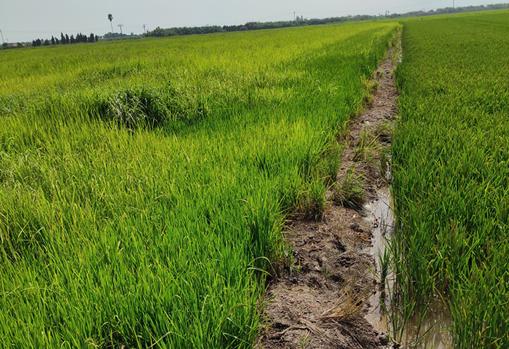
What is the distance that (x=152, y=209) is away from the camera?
2.13 metres

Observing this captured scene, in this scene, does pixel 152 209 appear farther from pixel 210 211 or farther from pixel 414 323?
pixel 414 323

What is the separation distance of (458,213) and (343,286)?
33.5 inches

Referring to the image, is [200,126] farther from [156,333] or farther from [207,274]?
[156,333]

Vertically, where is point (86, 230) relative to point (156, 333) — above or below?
above

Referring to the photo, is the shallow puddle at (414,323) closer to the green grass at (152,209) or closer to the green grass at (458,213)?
the green grass at (458,213)

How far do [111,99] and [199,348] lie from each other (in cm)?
406

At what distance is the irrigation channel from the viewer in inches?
62.9

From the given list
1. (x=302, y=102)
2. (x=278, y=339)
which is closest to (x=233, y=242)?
(x=278, y=339)

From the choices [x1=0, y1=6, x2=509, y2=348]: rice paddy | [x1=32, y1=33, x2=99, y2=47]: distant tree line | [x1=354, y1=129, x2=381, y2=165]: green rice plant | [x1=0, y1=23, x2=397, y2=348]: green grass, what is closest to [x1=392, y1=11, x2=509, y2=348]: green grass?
[x1=0, y1=6, x2=509, y2=348]: rice paddy

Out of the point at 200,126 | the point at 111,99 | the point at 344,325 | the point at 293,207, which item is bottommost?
the point at 344,325

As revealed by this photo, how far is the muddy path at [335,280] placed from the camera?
63.3 inches

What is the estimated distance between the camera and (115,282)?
1443 millimetres

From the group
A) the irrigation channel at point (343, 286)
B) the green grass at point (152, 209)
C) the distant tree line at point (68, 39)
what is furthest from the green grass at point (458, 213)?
the distant tree line at point (68, 39)

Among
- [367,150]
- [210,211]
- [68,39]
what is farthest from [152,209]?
[68,39]
